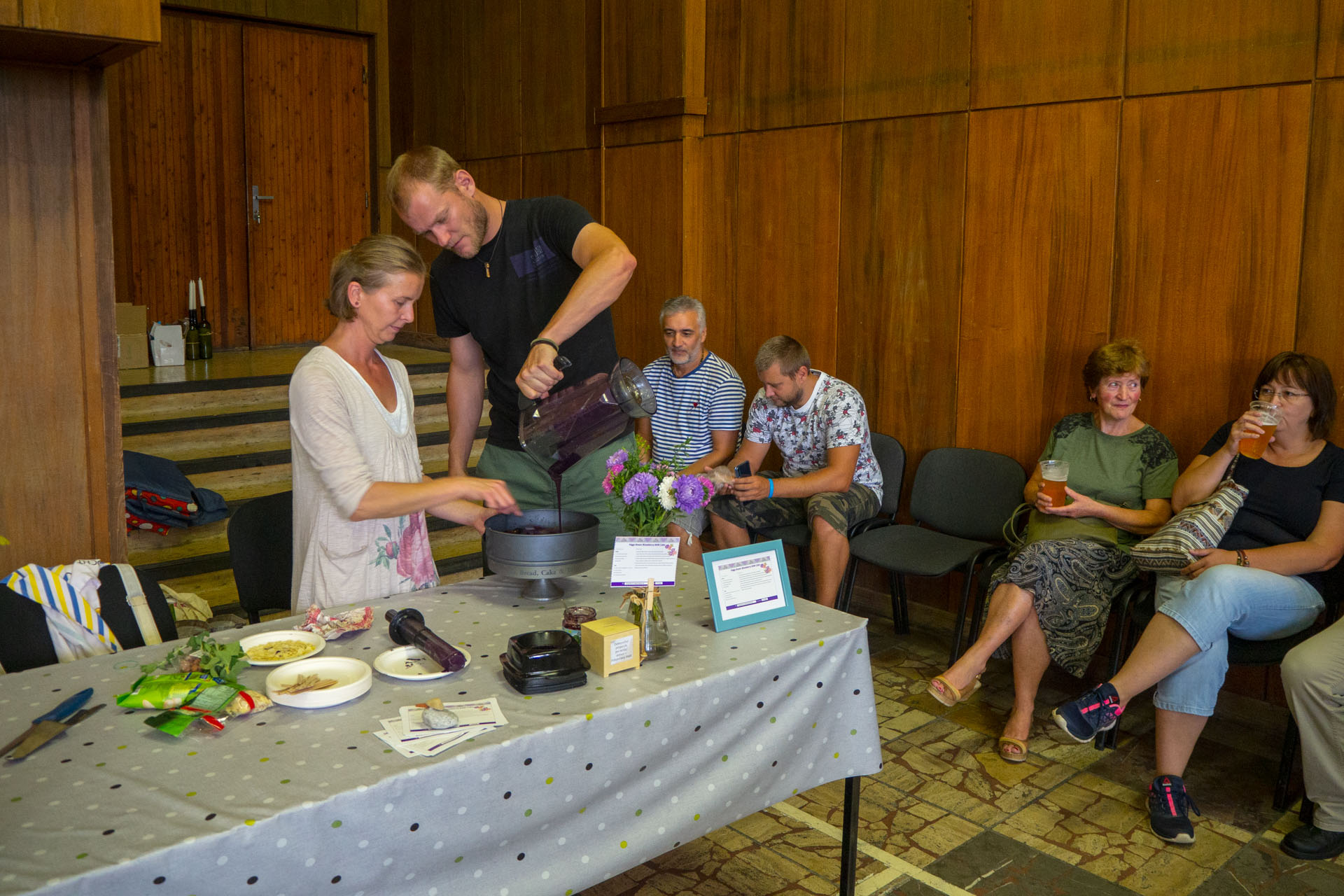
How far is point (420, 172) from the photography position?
2475 millimetres

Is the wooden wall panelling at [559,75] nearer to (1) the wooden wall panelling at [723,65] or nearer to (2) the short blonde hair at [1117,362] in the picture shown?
(1) the wooden wall panelling at [723,65]

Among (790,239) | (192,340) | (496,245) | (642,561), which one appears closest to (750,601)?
(642,561)

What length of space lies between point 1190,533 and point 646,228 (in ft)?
10.3

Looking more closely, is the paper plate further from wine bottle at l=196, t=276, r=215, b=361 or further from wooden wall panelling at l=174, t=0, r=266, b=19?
wooden wall panelling at l=174, t=0, r=266, b=19

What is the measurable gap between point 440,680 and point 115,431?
162cm

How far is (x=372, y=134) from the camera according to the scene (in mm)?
7617

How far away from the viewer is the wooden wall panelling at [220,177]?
6949 mm

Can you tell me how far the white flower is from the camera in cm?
211

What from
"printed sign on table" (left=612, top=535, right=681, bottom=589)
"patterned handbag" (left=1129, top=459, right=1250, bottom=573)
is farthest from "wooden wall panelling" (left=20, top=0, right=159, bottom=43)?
"patterned handbag" (left=1129, top=459, right=1250, bottom=573)

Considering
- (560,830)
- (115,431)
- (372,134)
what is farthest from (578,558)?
(372,134)

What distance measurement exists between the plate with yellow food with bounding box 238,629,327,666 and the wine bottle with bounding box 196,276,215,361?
5253 millimetres

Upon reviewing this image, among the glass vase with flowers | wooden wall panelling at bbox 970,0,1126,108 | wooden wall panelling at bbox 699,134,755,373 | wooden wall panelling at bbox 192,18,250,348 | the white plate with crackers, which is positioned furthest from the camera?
wooden wall panelling at bbox 192,18,250,348

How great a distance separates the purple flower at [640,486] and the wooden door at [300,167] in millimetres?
5615

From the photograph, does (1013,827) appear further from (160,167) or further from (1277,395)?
(160,167)
